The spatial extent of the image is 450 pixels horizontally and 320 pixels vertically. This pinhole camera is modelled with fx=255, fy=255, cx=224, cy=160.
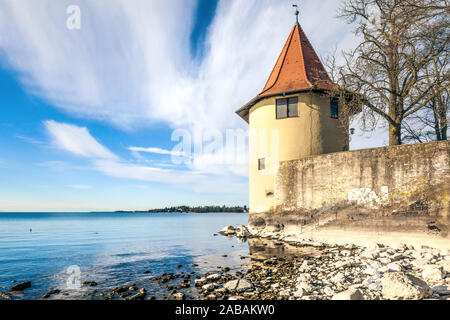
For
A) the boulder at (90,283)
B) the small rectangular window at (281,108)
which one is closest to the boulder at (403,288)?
the boulder at (90,283)

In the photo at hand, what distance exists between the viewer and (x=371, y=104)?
13188 millimetres

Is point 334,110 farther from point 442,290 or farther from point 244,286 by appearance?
point 244,286

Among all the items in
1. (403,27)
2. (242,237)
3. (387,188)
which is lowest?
(242,237)

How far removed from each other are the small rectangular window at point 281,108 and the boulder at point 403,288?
1309 cm

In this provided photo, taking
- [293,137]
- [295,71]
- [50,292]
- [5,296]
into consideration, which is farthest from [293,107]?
[5,296]

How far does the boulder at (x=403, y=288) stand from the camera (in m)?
4.73

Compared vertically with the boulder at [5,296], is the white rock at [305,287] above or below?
above

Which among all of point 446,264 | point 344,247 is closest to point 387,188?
point 344,247

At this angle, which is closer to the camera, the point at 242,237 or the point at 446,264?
the point at 446,264

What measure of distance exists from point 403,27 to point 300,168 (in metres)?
7.87

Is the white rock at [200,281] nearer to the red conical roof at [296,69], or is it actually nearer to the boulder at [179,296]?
the boulder at [179,296]

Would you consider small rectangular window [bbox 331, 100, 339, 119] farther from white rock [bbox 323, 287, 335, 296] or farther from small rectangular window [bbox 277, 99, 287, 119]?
white rock [bbox 323, 287, 335, 296]

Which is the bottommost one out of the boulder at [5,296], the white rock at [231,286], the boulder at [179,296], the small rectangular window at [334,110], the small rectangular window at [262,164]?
the boulder at [5,296]
